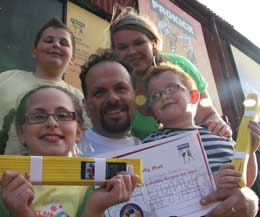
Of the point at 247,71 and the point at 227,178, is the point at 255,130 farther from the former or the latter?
the point at 247,71

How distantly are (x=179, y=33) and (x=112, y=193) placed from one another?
6026 mm

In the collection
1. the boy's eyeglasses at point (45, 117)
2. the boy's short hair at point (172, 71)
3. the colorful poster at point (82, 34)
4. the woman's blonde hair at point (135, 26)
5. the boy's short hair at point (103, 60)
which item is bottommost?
the boy's eyeglasses at point (45, 117)

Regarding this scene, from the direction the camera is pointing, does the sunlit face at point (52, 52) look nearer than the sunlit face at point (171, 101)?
No

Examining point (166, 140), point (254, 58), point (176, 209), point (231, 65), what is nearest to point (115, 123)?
point (166, 140)

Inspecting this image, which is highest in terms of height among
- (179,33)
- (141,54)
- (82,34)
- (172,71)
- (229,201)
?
(179,33)

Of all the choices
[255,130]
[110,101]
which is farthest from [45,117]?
[255,130]

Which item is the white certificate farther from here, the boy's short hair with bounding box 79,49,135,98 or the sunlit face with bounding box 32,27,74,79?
the sunlit face with bounding box 32,27,74,79

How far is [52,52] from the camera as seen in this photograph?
9.45ft

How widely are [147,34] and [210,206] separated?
141 cm

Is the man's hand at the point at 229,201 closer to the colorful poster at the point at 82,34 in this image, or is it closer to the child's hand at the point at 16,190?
the child's hand at the point at 16,190

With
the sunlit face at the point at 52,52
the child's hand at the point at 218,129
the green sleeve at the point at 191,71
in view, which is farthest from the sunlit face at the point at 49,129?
the green sleeve at the point at 191,71

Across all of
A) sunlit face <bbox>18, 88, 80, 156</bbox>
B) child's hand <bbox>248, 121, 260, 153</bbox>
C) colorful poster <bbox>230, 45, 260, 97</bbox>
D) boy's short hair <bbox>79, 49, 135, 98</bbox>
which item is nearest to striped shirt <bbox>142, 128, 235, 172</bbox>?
child's hand <bbox>248, 121, 260, 153</bbox>

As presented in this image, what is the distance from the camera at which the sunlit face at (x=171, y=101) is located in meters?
2.21

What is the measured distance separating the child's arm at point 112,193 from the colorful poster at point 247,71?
25.7 feet
